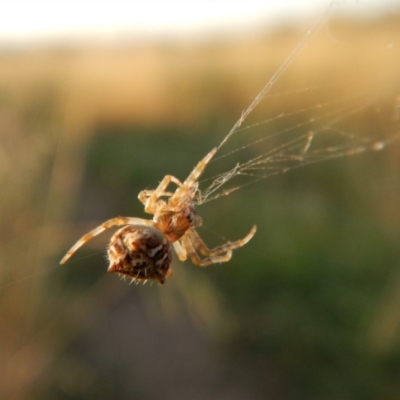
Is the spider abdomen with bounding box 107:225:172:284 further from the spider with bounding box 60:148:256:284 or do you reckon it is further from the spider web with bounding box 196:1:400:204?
the spider web with bounding box 196:1:400:204

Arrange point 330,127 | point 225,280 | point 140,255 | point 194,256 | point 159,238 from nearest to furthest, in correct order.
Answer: point 140,255
point 159,238
point 194,256
point 225,280
point 330,127

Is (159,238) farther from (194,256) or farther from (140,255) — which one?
(194,256)

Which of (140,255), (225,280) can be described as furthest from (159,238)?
(225,280)

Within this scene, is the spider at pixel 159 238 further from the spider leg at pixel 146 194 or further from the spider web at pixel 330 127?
the spider web at pixel 330 127

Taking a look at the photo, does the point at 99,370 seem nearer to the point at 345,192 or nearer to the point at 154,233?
the point at 154,233

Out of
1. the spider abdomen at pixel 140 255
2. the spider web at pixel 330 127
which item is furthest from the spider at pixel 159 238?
the spider web at pixel 330 127

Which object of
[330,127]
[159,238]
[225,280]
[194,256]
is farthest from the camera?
[330,127]

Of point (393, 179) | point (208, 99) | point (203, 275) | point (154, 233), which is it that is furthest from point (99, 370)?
point (208, 99)

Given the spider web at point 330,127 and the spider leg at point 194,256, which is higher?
the spider web at point 330,127
